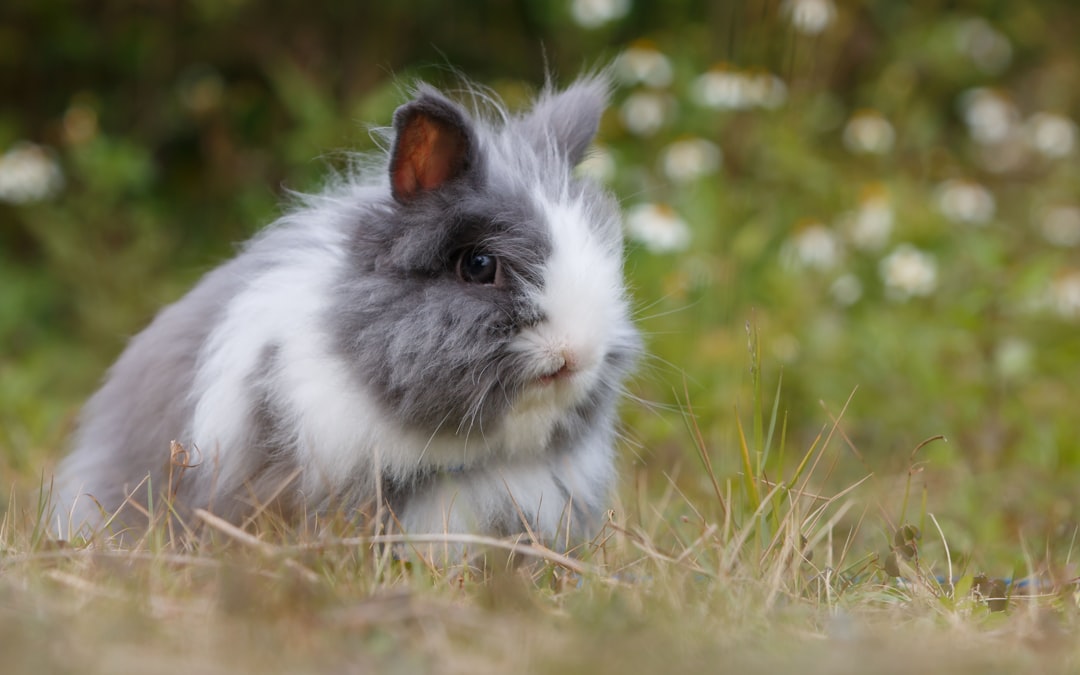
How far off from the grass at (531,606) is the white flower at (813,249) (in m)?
2.50

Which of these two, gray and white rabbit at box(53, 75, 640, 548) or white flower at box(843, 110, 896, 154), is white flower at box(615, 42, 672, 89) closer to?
white flower at box(843, 110, 896, 154)

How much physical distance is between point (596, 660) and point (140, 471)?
6.03 ft

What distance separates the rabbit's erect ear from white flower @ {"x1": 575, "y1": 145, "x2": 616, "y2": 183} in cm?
7

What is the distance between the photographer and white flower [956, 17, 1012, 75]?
7.36 metres

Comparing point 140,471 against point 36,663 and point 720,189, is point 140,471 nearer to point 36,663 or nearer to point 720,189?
point 36,663

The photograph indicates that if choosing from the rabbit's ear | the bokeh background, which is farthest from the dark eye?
the bokeh background

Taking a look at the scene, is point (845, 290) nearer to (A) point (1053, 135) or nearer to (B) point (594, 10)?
(B) point (594, 10)

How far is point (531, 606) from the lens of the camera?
85.3 inches

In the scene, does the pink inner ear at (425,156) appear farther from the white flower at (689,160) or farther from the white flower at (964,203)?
the white flower at (964,203)

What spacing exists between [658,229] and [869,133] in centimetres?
152

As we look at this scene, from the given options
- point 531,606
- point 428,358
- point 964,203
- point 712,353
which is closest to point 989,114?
point 964,203

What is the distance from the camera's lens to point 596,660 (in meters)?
1.79

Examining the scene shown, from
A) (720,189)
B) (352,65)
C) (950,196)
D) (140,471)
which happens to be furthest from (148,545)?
(352,65)

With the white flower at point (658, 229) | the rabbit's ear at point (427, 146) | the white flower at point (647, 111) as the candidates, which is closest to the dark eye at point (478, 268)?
the rabbit's ear at point (427, 146)
